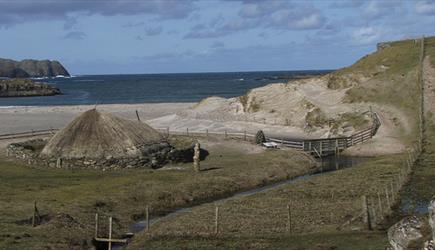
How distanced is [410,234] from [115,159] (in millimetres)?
42456

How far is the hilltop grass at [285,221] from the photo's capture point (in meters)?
29.7

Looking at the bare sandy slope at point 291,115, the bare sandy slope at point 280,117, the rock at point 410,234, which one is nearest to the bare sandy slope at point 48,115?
the bare sandy slope at point 280,117

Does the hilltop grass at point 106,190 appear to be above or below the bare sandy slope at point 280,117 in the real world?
below

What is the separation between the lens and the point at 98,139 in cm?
5859

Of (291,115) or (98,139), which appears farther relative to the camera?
(291,115)

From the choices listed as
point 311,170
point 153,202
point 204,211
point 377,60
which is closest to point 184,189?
point 153,202

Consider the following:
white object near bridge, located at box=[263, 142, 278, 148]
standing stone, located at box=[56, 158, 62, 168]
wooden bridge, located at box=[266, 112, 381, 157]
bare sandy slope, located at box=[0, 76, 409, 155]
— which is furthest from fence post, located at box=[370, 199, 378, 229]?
bare sandy slope, located at box=[0, 76, 409, 155]

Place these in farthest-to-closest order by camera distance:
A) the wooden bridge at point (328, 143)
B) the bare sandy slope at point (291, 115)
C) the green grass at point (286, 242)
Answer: the bare sandy slope at point (291, 115), the wooden bridge at point (328, 143), the green grass at point (286, 242)

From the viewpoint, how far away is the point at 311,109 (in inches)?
3711

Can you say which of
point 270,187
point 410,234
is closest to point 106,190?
point 270,187

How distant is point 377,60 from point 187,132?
40.6m

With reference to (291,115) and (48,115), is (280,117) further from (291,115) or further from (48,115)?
(48,115)

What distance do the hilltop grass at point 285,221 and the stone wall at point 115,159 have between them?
15342mm

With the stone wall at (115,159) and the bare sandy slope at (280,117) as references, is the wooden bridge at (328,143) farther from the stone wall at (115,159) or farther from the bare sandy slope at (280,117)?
the stone wall at (115,159)
